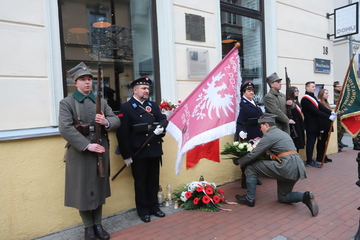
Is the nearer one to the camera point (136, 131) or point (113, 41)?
point (136, 131)

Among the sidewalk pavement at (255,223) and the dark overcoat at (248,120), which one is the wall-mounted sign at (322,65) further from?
the sidewalk pavement at (255,223)

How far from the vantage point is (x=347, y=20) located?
7.36 m

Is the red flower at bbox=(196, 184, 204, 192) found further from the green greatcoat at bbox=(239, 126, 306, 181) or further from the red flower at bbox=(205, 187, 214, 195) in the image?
the green greatcoat at bbox=(239, 126, 306, 181)

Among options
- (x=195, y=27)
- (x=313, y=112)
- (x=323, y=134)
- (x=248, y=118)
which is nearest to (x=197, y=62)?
(x=195, y=27)

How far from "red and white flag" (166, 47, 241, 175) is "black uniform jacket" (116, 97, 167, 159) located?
420 millimetres

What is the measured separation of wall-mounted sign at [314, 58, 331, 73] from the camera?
291 inches

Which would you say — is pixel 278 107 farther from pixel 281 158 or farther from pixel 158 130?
Result: pixel 158 130

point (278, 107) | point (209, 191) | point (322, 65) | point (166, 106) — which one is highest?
point (322, 65)

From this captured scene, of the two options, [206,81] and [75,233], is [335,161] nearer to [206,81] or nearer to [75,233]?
[206,81]

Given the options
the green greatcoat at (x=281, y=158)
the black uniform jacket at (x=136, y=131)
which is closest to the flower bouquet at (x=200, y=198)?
the green greatcoat at (x=281, y=158)

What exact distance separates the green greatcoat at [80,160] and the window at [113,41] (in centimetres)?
85

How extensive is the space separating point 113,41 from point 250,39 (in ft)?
11.3

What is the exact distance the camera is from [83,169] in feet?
10.2

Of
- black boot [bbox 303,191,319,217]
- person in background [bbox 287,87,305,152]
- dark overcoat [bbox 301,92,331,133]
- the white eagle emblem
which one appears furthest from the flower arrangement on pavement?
dark overcoat [bbox 301,92,331,133]
